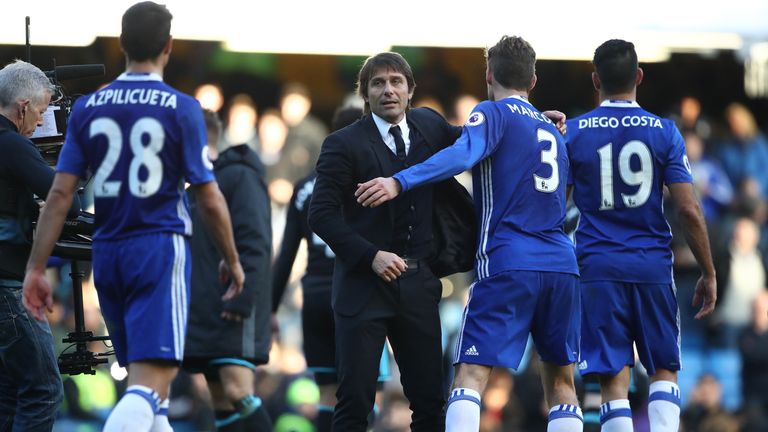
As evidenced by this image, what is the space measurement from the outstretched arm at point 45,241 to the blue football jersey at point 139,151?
0.28 ft

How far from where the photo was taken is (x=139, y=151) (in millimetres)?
6223

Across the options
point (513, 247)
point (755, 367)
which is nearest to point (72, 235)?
point (513, 247)

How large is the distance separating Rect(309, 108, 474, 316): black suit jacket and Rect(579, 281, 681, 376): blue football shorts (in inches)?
50.1

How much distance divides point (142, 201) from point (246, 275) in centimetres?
308

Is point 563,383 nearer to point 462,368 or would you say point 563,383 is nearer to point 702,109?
point 462,368

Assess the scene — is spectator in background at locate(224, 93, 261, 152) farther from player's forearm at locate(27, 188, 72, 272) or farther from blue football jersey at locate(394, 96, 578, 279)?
player's forearm at locate(27, 188, 72, 272)

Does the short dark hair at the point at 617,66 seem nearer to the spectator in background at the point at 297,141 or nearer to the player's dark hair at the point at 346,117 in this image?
the player's dark hair at the point at 346,117

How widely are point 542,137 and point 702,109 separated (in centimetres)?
1171

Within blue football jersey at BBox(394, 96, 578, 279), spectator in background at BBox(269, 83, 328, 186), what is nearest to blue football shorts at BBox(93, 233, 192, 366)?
blue football jersey at BBox(394, 96, 578, 279)

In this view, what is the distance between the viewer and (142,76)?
6.34 meters

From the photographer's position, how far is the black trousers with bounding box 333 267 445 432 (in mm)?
7145

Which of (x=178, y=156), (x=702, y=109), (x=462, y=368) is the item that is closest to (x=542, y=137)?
(x=462, y=368)

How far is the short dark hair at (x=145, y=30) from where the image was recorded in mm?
6297

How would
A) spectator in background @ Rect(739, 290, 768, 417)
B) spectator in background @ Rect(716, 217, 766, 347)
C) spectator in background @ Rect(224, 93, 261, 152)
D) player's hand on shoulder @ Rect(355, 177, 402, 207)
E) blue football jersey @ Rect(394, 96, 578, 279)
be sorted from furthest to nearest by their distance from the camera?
spectator in background @ Rect(716, 217, 766, 347) → spectator in background @ Rect(224, 93, 261, 152) → spectator in background @ Rect(739, 290, 768, 417) → blue football jersey @ Rect(394, 96, 578, 279) → player's hand on shoulder @ Rect(355, 177, 402, 207)
